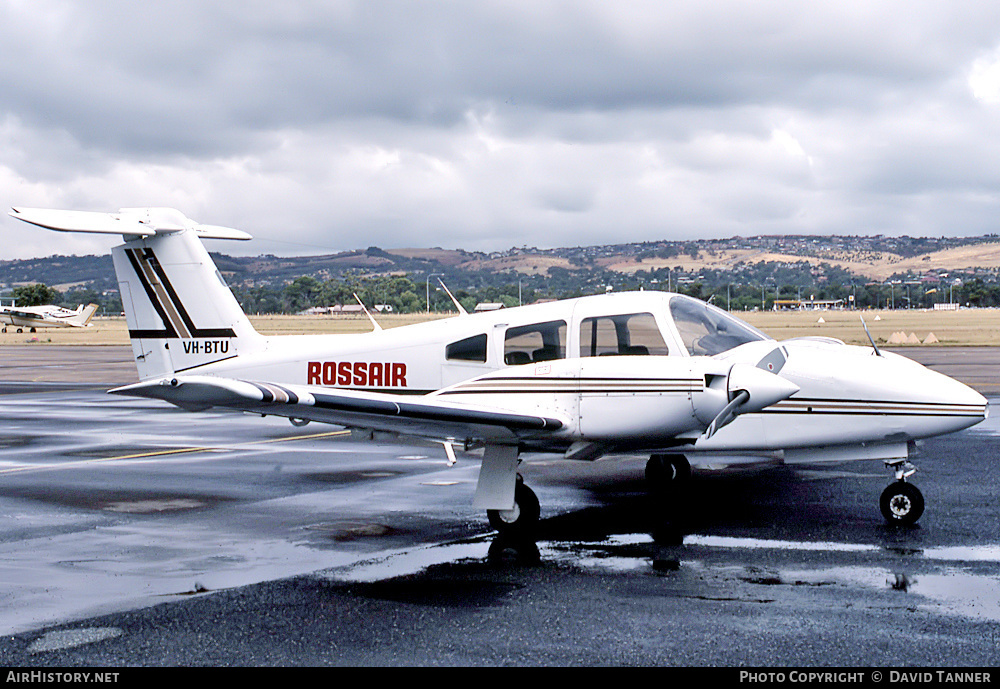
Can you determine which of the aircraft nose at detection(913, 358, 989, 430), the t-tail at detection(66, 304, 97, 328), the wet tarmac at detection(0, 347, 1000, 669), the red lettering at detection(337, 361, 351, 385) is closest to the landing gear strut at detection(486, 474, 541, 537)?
the wet tarmac at detection(0, 347, 1000, 669)

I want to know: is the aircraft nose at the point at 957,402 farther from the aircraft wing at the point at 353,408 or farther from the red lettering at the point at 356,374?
the red lettering at the point at 356,374

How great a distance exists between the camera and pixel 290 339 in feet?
40.3

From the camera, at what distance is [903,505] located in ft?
33.1

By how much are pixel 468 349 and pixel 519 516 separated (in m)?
1.95

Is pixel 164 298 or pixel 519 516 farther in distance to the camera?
pixel 164 298

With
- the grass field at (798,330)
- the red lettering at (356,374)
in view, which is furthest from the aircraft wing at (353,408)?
the grass field at (798,330)

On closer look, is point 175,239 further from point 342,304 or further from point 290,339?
point 342,304

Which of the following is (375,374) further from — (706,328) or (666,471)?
(666,471)

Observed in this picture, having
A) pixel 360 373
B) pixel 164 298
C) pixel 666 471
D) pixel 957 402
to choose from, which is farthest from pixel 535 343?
pixel 164 298

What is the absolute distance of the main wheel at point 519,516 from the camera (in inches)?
391

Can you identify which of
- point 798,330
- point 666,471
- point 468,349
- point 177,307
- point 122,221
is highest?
point 122,221

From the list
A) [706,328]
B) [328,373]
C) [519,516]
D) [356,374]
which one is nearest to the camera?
[519,516]

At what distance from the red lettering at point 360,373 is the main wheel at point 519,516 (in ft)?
7.54

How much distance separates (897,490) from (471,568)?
476 cm
